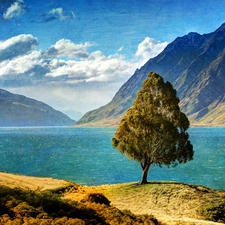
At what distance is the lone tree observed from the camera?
4169 centimetres

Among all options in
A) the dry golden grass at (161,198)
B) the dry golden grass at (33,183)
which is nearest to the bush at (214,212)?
the dry golden grass at (161,198)

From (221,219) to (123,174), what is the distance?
155 ft

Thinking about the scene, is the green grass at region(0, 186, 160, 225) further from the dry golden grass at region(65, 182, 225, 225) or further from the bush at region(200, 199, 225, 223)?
the bush at region(200, 199, 225, 223)

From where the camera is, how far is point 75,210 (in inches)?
720

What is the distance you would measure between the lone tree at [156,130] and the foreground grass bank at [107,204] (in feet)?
13.5

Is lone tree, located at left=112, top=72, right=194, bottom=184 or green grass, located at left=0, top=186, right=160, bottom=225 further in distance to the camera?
lone tree, located at left=112, top=72, right=194, bottom=184

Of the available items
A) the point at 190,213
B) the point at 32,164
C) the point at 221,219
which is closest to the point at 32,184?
the point at 190,213

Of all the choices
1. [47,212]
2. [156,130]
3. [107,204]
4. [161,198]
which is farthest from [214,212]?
[47,212]

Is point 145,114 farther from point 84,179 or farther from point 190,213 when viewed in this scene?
point 84,179

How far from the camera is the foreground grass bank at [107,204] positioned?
1662 centimetres

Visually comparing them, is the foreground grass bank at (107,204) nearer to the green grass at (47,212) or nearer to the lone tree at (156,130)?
the green grass at (47,212)

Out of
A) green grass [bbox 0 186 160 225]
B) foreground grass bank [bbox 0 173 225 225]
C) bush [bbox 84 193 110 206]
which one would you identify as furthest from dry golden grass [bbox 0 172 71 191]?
green grass [bbox 0 186 160 225]

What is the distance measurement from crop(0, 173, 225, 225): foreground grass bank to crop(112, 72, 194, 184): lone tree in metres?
4.13

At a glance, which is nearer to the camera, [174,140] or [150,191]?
[150,191]
